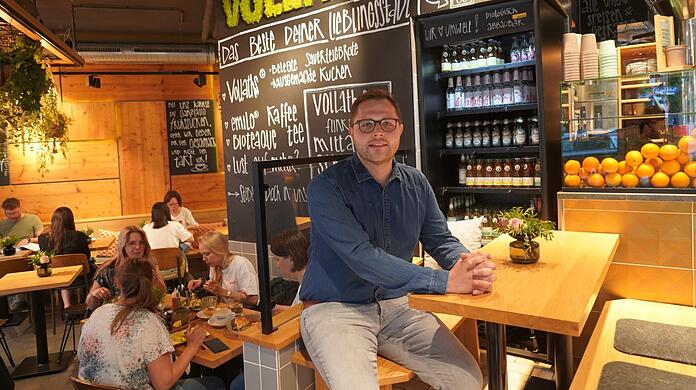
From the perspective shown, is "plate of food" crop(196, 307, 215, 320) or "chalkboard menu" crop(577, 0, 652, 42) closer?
"plate of food" crop(196, 307, 215, 320)

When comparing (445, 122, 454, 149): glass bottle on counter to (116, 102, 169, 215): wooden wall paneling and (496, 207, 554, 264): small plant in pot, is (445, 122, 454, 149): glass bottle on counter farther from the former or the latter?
(116, 102, 169, 215): wooden wall paneling

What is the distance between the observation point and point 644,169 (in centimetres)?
292

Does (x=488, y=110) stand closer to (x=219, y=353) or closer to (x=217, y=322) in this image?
(x=217, y=322)

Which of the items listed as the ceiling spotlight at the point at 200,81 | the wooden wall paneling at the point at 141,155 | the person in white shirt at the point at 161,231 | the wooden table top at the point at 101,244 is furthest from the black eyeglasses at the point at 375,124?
the wooden wall paneling at the point at 141,155

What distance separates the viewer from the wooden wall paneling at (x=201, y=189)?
859 cm

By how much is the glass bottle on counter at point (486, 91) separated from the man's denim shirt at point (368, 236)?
1.88 metres

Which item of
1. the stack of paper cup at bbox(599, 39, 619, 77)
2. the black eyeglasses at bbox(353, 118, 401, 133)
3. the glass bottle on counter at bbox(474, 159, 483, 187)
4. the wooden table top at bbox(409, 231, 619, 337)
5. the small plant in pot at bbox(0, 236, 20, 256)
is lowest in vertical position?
the small plant in pot at bbox(0, 236, 20, 256)

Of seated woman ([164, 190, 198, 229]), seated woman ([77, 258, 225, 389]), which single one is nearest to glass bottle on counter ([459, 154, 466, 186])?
seated woman ([77, 258, 225, 389])

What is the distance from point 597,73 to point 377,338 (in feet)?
8.61

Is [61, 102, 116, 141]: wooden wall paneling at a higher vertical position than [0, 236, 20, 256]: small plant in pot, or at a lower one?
higher

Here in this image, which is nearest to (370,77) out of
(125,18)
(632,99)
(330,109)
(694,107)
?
(330,109)

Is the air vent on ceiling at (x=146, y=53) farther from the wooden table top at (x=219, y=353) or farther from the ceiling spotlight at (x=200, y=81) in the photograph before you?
the wooden table top at (x=219, y=353)

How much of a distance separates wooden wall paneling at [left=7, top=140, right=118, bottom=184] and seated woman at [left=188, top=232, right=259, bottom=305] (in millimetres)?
4958

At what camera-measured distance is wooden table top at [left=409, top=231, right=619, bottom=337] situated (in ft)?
5.55
